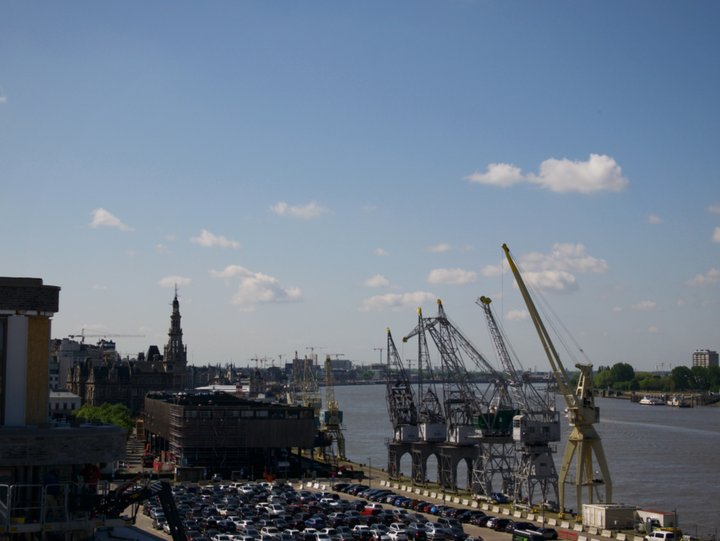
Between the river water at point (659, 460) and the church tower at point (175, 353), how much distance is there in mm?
32336

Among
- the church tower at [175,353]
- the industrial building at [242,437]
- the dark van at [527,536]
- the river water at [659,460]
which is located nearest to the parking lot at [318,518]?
the dark van at [527,536]

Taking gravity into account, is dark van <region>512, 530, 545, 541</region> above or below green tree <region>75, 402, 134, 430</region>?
below

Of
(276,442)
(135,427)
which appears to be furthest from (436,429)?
(135,427)

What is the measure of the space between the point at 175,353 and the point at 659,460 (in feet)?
330

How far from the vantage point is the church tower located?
7101 inches

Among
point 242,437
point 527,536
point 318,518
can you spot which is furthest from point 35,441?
point 242,437

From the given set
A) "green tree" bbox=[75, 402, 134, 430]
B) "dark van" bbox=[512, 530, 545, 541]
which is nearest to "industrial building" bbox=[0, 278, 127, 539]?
"dark van" bbox=[512, 530, 545, 541]

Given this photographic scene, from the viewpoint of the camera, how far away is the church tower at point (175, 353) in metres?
180

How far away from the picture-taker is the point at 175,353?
181625 millimetres

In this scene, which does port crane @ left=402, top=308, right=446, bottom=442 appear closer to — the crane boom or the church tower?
the crane boom

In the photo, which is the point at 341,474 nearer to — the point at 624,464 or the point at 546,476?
the point at 546,476

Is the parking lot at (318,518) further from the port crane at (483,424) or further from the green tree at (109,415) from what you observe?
the green tree at (109,415)

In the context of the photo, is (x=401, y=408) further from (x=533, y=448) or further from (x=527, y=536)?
(x=527, y=536)

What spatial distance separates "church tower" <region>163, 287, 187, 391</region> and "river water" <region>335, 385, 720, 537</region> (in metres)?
32.3
